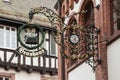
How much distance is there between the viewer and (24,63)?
33375mm

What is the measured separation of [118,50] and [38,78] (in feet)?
65.5

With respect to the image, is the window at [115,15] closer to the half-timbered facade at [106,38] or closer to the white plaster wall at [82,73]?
the half-timbered facade at [106,38]

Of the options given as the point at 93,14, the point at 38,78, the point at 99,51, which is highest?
the point at 93,14

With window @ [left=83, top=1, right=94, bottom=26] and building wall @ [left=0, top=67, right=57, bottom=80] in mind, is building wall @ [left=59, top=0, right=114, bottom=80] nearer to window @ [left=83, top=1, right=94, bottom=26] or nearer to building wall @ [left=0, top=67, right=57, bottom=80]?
window @ [left=83, top=1, right=94, bottom=26]

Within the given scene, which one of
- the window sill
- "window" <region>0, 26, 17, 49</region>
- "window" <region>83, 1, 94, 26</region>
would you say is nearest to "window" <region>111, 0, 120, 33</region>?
the window sill

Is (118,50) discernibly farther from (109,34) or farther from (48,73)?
(48,73)

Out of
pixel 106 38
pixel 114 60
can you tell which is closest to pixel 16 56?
pixel 106 38

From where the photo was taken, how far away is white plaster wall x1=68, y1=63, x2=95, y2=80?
17.4 meters

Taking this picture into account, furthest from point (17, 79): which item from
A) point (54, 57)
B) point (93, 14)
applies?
point (93, 14)

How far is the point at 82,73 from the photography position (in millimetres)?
18281

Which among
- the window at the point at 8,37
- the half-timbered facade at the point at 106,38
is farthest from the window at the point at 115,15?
the window at the point at 8,37

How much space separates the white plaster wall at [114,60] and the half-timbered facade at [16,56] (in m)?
16.9

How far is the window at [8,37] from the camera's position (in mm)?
33281

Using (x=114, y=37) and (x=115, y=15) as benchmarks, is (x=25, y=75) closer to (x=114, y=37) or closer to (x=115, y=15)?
(x=115, y=15)
